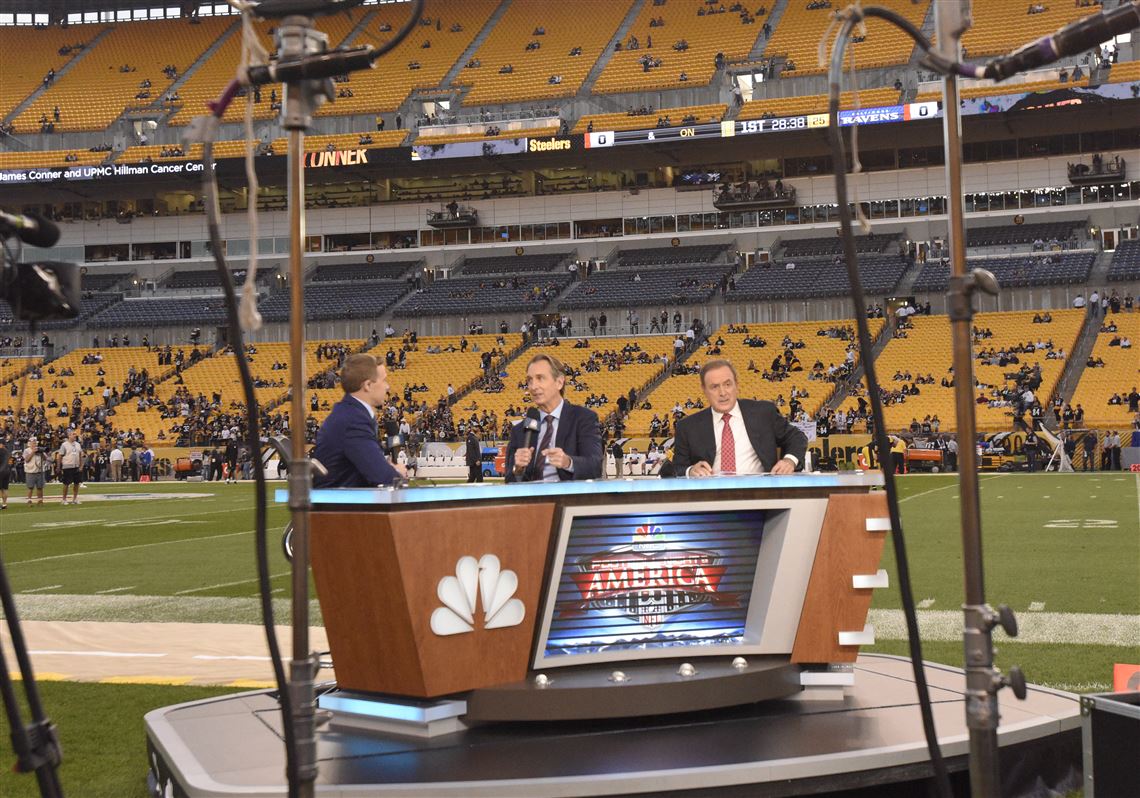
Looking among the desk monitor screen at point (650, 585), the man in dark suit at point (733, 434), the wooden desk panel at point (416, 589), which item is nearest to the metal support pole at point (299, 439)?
the wooden desk panel at point (416, 589)

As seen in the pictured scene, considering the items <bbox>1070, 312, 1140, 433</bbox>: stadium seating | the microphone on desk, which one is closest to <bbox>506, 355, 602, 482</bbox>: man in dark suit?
the microphone on desk

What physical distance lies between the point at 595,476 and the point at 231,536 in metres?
13.8

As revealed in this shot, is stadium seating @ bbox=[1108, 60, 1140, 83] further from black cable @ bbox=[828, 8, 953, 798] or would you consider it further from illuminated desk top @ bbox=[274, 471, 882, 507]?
black cable @ bbox=[828, 8, 953, 798]

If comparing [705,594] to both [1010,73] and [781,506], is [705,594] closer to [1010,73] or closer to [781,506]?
[781,506]

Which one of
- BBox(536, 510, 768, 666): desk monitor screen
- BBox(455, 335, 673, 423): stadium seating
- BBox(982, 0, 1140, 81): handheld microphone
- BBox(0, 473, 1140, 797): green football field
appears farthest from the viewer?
BBox(455, 335, 673, 423): stadium seating

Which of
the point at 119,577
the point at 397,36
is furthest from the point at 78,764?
the point at 119,577

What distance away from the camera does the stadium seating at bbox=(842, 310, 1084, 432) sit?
131 feet

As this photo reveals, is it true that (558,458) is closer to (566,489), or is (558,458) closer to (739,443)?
(566,489)

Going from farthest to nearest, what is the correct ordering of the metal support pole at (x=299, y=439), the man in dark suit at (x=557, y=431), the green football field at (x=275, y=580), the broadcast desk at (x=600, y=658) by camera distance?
→ the green football field at (x=275, y=580) < the man in dark suit at (x=557, y=431) < the broadcast desk at (x=600, y=658) < the metal support pole at (x=299, y=439)

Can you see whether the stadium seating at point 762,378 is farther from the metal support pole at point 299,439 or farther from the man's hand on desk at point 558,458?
the metal support pole at point 299,439

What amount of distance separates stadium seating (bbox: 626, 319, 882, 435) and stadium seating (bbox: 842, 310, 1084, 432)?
1.63 meters

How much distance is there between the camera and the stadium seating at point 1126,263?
47.1 metres

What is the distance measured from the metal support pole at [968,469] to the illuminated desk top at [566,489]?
172cm

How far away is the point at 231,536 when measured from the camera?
19.3 metres
